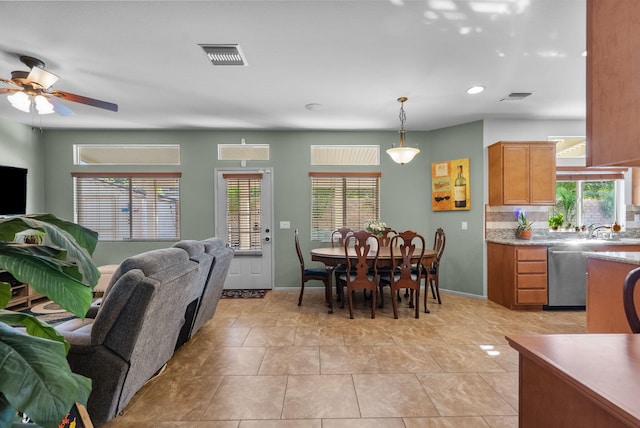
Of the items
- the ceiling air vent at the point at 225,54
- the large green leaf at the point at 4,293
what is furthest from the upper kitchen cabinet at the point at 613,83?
the ceiling air vent at the point at 225,54

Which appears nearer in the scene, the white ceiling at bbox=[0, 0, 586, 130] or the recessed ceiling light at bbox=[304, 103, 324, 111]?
the white ceiling at bbox=[0, 0, 586, 130]

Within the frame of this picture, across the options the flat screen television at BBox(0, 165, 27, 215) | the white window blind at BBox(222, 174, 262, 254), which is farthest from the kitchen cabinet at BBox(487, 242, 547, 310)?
the flat screen television at BBox(0, 165, 27, 215)

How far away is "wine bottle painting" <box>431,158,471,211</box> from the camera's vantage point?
15.8ft

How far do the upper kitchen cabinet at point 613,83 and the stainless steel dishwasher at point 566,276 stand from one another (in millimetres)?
3742

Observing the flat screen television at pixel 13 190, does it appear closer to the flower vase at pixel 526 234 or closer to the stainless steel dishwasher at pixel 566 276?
the flower vase at pixel 526 234

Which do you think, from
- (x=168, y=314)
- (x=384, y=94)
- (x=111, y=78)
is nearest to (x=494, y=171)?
(x=384, y=94)

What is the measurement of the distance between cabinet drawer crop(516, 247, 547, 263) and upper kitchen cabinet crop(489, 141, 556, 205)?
0.68 meters

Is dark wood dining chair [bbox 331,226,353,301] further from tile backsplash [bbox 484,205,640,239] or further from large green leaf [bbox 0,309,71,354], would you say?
large green leaf [bbox 0,309,71,354]

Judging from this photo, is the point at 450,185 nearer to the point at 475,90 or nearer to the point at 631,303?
the point at 475,90

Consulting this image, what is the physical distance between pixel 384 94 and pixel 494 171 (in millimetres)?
2126

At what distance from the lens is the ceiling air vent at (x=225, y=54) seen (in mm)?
2656

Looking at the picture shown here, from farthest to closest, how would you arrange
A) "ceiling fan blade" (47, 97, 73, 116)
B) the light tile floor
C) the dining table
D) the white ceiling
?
the dining table, "ceiling fan blade" (47, 97, 73, 116), the white ceiling, the light tile floor

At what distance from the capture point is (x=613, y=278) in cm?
250

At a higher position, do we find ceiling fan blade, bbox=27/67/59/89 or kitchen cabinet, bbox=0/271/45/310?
ceiling fan blade, bbox=27/67/59/89
